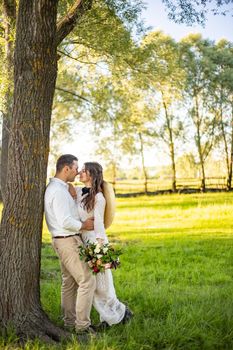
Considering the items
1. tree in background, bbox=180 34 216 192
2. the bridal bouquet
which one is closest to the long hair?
the bridal bouquet

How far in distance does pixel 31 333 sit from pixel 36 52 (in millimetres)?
3532

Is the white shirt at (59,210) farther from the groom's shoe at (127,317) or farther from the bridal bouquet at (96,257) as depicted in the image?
the groom's shoe at (127,317)

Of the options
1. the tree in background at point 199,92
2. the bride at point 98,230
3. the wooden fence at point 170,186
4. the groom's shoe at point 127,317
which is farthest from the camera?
the wooden fence at point 170,186

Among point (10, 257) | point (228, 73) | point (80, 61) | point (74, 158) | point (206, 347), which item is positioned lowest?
point (206, 347)

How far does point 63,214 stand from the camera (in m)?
6.45

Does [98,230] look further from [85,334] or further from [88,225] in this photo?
[85,334]

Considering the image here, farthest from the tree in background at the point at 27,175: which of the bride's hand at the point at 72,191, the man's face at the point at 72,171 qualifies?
the bride's hand at the point at 72,191

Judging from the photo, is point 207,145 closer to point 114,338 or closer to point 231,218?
point 231,218

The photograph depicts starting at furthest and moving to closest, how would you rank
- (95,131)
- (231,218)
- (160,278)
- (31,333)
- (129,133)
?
(95,131) → (129,133) → (231,218) → (160,278) → (31,333)

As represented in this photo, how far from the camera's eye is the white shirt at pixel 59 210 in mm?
6449

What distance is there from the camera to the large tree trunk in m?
6.46

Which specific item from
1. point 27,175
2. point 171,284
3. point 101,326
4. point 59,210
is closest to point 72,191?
point 59,210

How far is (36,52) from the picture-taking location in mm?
6520

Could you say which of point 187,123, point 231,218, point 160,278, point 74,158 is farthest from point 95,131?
point 74,158
